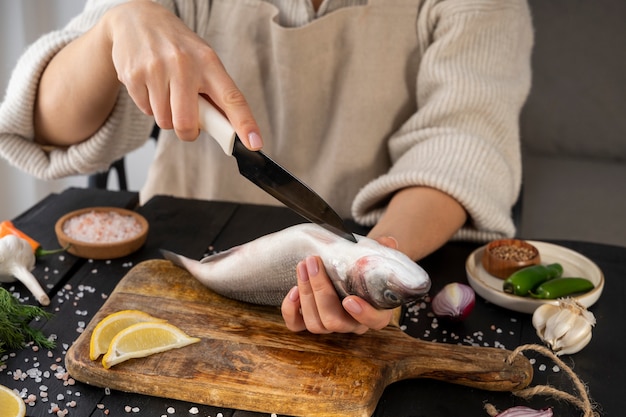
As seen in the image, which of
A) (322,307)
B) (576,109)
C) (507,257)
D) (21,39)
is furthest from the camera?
(21,39)

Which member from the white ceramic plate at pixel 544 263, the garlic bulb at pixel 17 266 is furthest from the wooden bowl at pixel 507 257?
the garlic bulb at pixel 17 266

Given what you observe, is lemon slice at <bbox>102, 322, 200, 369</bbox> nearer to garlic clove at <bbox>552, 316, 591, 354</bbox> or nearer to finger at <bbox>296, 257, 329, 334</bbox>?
finger at <bbox>296, 257, 329, 334</bbox>

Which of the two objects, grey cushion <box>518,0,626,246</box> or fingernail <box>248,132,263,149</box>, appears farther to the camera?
grey cushion <box>518,0,626,246</box>

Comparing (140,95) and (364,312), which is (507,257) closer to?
(364,312)

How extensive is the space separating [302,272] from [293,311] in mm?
79

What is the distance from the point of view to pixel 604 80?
291 cm

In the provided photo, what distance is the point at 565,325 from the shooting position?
49.6 inches

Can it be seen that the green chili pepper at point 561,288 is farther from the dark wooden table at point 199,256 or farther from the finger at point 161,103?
the finger at point 161,103

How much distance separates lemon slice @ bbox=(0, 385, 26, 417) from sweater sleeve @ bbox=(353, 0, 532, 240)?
0.87 metres

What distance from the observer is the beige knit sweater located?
168 centimetres

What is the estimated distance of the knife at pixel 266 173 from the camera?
1.19m

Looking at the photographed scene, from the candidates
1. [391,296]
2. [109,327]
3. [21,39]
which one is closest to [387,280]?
[391,296]

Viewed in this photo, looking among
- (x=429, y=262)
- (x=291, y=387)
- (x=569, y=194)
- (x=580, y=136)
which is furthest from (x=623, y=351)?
(x=580, y=136)

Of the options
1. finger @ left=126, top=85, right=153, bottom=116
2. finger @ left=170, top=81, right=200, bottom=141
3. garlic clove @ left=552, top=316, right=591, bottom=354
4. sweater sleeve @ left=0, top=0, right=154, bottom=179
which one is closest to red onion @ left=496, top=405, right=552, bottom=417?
garlic clove @ left=552, top=316, right=591, bottom=354
